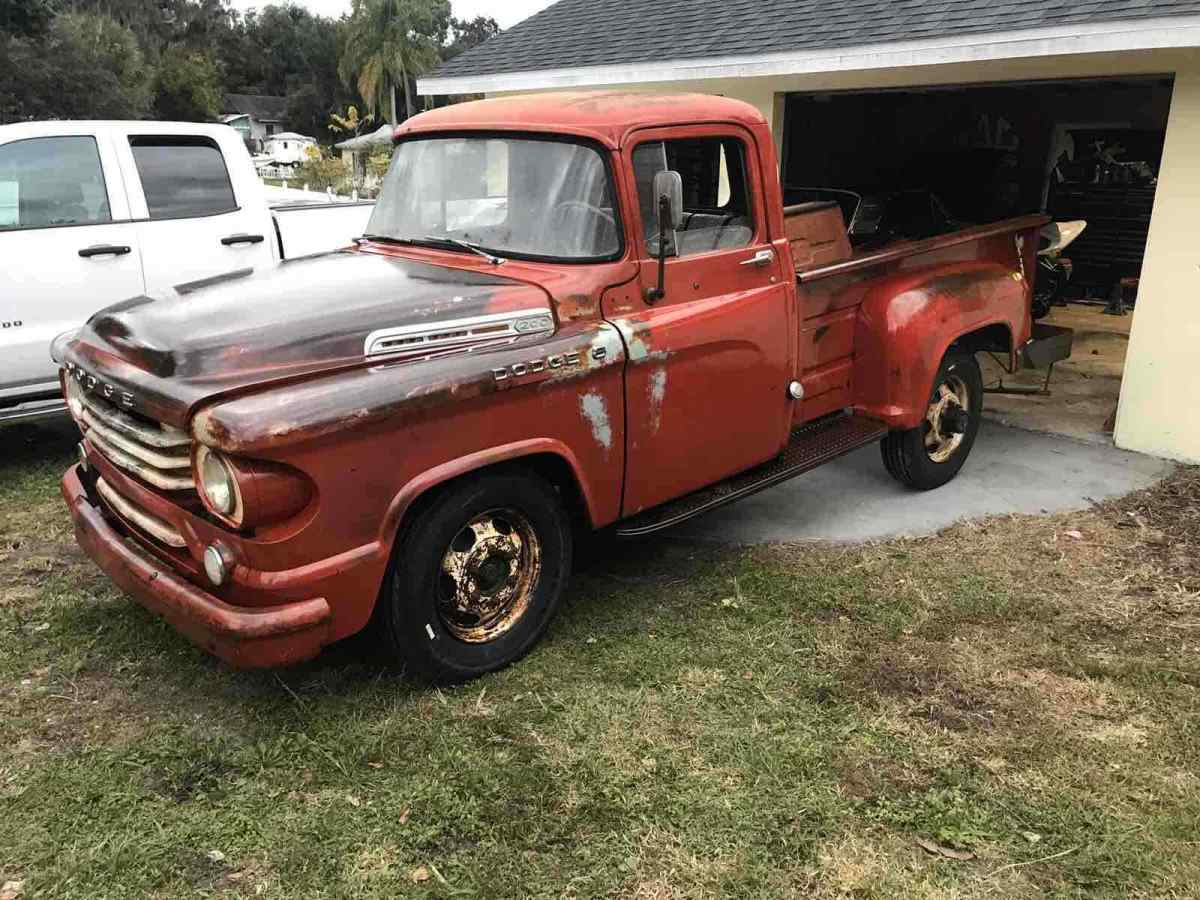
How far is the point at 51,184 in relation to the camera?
19.4ft

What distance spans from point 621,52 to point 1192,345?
5.42 m

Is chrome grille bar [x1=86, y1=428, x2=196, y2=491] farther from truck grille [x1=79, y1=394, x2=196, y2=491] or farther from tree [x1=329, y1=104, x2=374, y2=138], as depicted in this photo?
tree [x1=329, y1=104, x2=374, y2=138]

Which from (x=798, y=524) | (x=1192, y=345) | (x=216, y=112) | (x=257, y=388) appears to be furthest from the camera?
(x=216, y=112)

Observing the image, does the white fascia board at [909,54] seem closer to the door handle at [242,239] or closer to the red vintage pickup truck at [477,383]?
the red vintage pickup truck at [477,383]

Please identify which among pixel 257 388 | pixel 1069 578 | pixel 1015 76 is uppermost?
pixel 1015 76

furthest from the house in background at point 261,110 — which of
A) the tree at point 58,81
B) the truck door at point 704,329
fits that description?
the truck door at point 704,329

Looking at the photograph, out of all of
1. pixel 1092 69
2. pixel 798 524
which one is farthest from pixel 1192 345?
pixel 798 524

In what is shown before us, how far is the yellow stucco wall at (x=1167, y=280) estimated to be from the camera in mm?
5941

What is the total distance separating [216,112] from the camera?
224ft

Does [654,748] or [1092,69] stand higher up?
[1092,69]

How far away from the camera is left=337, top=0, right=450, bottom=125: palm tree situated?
61031mm

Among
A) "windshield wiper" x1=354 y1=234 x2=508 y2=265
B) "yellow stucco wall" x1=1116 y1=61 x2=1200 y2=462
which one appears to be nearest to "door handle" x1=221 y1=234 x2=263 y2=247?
"windshield wiper" x1=354 y1=234 x2=508 y2=265

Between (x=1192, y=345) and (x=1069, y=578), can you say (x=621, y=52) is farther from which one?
(x=1069, y=578)

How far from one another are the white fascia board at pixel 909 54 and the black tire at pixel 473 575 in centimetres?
429
